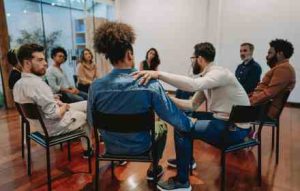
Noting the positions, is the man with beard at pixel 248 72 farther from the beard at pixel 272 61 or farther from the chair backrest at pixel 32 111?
the chair backrest at pixel 32 111

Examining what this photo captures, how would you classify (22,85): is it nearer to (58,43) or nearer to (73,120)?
(73,120)

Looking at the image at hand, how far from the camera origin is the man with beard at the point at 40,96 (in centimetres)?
197

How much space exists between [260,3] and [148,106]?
4558 mm

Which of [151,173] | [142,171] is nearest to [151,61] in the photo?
[142,171]

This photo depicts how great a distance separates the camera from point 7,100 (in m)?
4.88

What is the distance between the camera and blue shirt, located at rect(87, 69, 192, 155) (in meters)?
1.56

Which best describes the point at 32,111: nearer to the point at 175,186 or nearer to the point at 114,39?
the point at 114,39

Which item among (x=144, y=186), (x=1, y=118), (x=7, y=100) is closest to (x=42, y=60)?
(x=144, y=186)

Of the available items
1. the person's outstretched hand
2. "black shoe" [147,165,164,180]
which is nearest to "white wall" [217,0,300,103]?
"black shoe" [147,165,164,180]

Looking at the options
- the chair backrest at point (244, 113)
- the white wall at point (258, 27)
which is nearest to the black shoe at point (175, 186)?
the chair backrest at point (244, 113)

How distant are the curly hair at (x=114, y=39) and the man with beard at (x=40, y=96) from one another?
69 centimetres

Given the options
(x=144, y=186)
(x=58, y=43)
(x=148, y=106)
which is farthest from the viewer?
(x=58, y=43)

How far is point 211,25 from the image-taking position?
5.66 meters

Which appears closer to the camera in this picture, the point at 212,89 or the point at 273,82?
the point at 212,89
